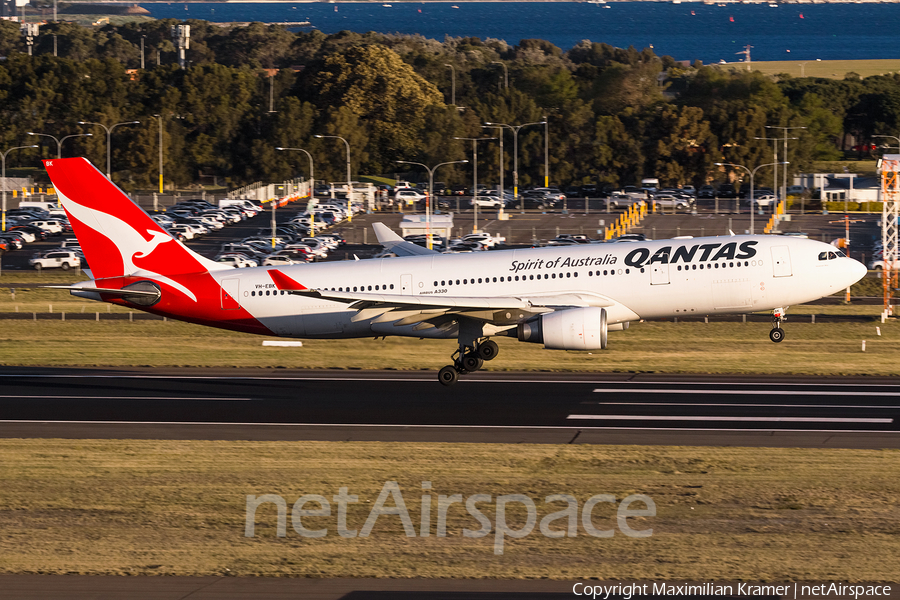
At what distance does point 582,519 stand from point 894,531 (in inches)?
268

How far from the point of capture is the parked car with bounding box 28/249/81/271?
328ft

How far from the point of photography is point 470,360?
42125 millimetres

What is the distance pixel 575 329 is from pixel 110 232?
60.3 ft

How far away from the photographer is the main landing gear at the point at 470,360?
42000 millimetres

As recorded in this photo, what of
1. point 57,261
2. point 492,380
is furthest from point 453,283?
point 57,261

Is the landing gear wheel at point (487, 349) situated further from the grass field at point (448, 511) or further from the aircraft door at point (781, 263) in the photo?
the aircraft door at point (781, 263)

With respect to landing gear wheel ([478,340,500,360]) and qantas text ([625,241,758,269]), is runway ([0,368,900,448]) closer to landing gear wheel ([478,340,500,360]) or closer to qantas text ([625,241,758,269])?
landing gear wheel ([478,340,500,360])

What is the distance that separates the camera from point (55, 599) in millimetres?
19859

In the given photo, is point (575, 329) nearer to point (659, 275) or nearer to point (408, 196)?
point (659, 275)

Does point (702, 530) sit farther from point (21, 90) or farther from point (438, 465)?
point (21, 90)

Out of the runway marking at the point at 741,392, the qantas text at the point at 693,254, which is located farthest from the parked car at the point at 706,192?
the qantas text at the point at 693,254

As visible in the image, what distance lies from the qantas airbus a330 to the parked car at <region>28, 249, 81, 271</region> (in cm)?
6184

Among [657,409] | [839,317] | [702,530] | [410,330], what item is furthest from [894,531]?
[839,317]

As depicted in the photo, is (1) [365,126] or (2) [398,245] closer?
(2) [398,245]
